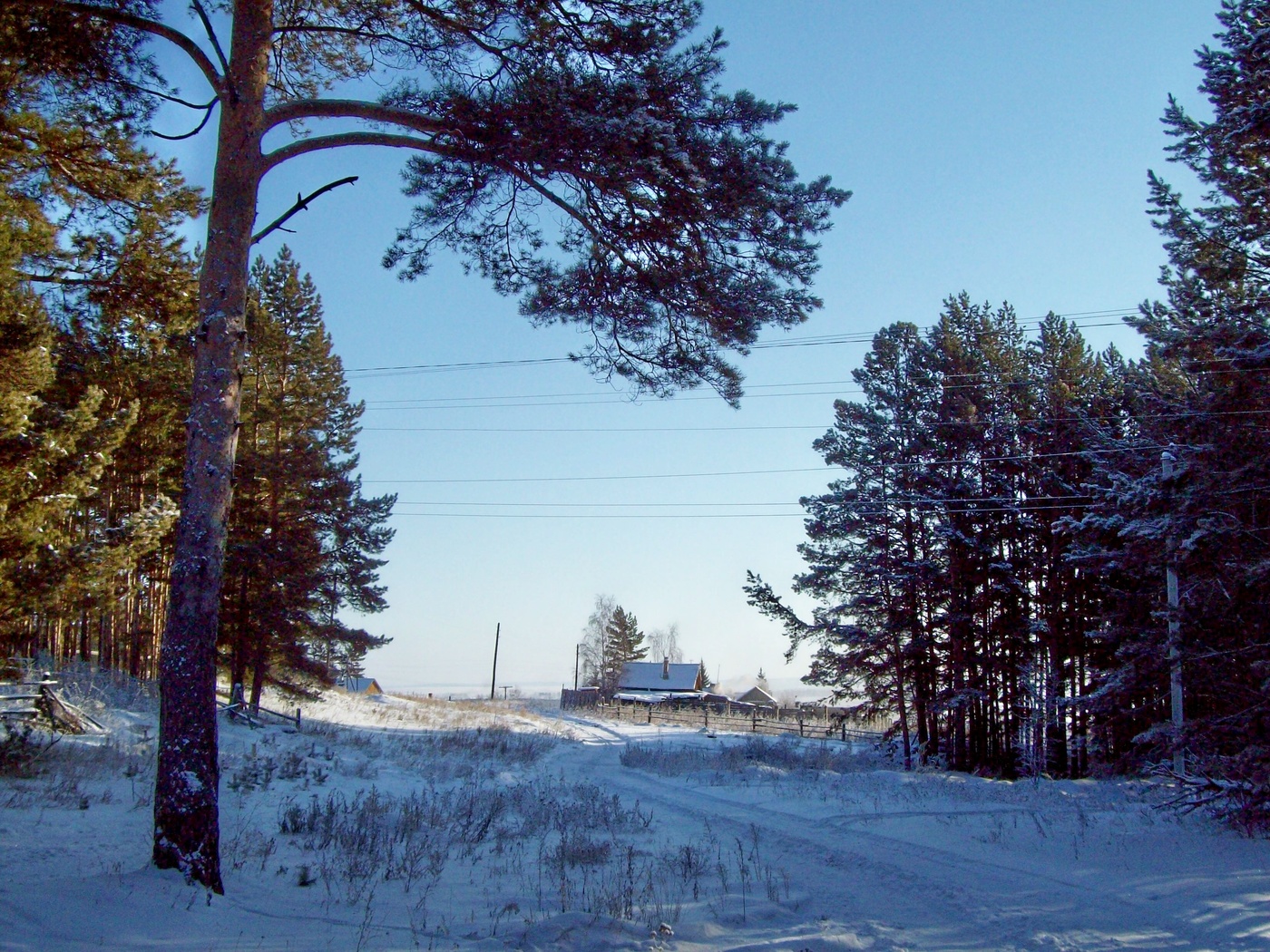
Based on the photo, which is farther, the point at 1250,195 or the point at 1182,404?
the point at 1182,404

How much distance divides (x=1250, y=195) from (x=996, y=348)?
48.9 feet

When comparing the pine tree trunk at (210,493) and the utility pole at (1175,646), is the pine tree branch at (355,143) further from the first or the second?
the utility pole at (1175,646)

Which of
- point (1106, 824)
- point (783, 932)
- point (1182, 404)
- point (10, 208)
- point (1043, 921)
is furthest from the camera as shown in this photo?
point (1182, 404)

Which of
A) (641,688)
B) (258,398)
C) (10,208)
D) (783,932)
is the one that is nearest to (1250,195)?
(783,932)

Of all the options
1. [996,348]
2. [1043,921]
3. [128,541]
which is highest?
[996,348]

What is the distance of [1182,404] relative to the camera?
50.5 ft

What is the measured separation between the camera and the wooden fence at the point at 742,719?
4656cm

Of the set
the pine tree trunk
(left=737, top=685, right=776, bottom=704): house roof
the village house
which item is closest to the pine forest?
the pine tree trunk

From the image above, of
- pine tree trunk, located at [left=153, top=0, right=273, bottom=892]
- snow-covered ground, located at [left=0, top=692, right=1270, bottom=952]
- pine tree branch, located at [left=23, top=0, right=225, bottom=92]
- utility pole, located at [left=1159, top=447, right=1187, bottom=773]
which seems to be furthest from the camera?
utility pole, located at [left=1159, top=447, right=1187, bottom=773]

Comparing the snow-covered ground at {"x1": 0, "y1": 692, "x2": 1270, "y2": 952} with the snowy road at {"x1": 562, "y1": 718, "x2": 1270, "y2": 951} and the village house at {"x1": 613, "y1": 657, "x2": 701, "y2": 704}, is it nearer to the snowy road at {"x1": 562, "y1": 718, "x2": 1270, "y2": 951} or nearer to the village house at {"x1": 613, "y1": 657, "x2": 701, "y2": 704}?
the snowy road at {"x1": 562, "y1": 718, "x2": 1270, "y2": 951}

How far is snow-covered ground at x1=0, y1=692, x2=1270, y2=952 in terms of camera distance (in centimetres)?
556

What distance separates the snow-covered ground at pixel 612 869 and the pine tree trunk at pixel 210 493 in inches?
17.9

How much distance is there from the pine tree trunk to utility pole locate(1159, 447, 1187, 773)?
13417 millimetres

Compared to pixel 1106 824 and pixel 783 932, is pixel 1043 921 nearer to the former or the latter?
pixel 783 932
